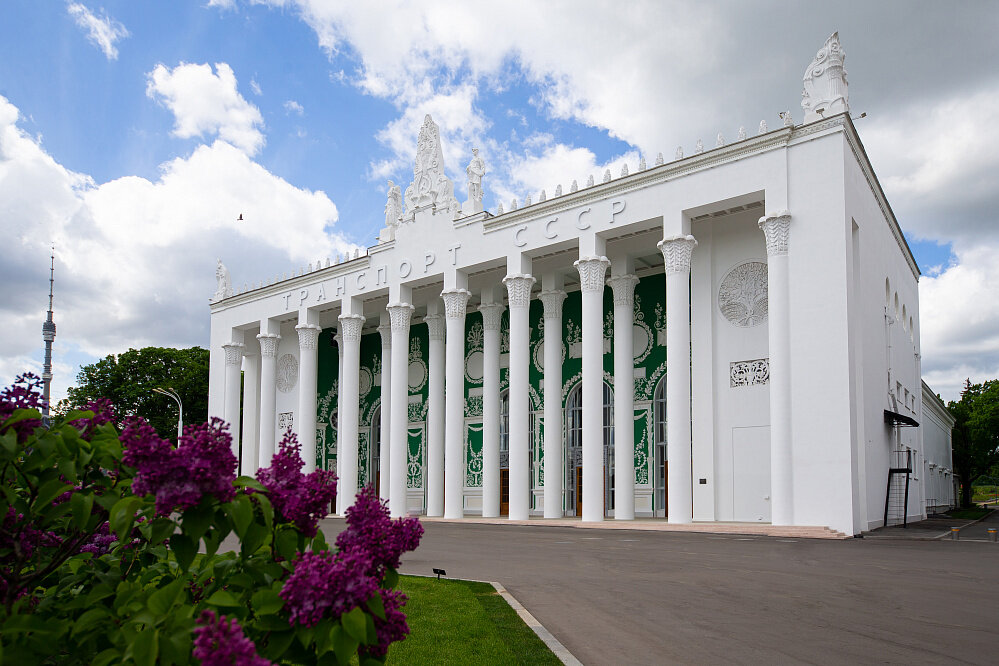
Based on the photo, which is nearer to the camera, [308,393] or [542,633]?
[542,633]

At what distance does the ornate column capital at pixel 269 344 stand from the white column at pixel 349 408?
4927 millimetres

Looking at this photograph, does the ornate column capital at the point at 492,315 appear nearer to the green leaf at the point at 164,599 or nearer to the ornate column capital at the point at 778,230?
the ornate column capital at the point at 778,230

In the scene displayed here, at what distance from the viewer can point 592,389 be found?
23.4 m

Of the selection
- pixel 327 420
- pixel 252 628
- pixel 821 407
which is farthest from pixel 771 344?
pixel 327 420

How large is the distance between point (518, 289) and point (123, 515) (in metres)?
23.8

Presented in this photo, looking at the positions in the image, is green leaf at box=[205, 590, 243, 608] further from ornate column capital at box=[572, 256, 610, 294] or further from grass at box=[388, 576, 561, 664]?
ornate column capital at box=[572, 256, 610, 294]

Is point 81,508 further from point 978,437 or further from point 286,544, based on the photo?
point 978,437

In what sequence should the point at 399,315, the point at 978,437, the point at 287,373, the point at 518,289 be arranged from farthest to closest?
the point at 978,437 → the point at 287,373 → the point at 399,315 → the point at 518,289

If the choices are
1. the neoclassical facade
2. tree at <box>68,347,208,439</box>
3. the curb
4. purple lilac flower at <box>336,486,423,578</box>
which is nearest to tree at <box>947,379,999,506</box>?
the neoclassical facade

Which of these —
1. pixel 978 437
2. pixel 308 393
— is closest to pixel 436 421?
pixel 308 393

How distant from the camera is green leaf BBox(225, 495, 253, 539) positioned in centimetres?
217

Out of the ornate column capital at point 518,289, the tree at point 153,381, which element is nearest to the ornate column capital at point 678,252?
the ornate column capital at point 518,289

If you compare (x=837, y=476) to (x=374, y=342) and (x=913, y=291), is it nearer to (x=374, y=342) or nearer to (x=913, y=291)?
(x=913, y=291)

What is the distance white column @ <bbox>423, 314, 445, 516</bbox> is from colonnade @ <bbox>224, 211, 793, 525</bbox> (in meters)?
0.04
